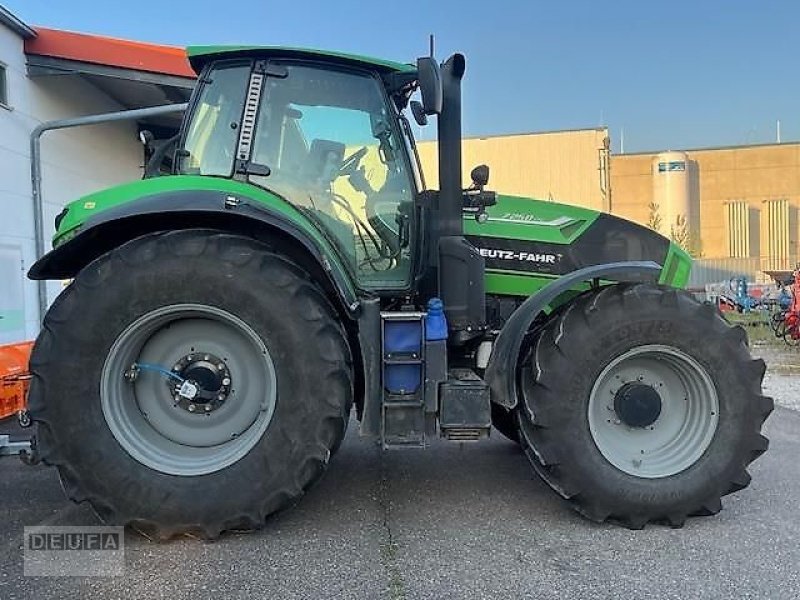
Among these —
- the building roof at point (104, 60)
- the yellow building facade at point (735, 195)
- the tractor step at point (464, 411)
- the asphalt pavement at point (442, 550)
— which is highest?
the yellow building facade at point (735, 195)

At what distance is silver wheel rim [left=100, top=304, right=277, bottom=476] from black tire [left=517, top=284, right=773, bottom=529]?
1475 millimetres

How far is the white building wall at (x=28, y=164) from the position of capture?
27.7ft

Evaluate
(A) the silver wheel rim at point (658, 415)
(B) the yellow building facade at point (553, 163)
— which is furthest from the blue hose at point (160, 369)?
(B) the yellow building facade at point (553, 163)

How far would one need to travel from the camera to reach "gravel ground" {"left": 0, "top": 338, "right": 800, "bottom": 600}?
320 centimetres

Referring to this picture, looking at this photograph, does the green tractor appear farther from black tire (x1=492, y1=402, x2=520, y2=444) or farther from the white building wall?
the white building wall

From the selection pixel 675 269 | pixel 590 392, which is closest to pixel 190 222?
pixel 590 392

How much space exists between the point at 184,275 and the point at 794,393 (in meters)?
7.42

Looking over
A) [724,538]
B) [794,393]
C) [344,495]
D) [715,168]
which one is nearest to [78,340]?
[344,495]

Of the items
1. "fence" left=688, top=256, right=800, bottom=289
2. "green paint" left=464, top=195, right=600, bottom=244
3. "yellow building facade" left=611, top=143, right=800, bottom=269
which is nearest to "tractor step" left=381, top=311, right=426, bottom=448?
"green paint" left=464, top=195, right=600, bottom=244

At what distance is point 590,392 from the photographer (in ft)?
12.9

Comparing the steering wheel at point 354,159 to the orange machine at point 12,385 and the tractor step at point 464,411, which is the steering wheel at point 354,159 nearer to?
the tractor step at point 464,411

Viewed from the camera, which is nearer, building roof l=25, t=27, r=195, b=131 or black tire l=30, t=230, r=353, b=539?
black tire l=30, t=230, r=353, b=539

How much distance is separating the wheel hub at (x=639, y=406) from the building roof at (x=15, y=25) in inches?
307

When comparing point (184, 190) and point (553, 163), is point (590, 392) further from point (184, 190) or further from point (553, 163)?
point (553, 163)
